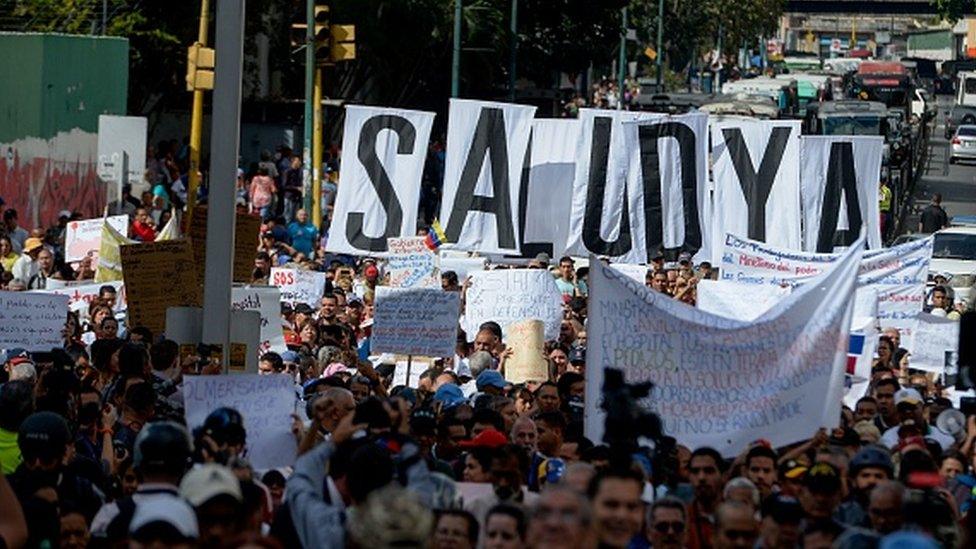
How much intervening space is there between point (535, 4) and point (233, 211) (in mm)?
37076

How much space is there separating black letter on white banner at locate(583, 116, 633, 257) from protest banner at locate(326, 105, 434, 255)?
1.33 m

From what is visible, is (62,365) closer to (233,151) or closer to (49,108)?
(233,151)

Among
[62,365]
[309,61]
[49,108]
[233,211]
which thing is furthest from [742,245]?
[49,108]

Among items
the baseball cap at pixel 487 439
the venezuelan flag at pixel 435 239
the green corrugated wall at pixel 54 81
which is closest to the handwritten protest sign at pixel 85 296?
the venezuelan flag at pixel 435 239

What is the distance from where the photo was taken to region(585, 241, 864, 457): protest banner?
37.3 feet

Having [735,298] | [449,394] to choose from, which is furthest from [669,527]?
[735,298]

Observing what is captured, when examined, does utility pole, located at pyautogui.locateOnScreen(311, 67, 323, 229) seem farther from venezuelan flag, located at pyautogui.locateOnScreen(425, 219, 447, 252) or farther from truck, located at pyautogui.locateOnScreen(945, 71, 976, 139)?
truck, located at pyautogui.locateOnScreen(945, 71, 976, 139)

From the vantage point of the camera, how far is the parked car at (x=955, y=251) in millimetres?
29422

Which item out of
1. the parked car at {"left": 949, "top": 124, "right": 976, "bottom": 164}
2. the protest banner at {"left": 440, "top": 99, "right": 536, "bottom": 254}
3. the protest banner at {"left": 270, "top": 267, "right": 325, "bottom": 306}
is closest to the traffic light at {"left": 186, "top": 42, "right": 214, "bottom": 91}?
the protest banner at {"left": 270, "top": 267, "right": 325, "bottom": 306}

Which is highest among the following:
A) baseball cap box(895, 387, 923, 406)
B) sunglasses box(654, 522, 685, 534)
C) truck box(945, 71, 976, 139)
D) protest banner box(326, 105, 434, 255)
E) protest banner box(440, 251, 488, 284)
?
truck box(945, 71, 976, 139)

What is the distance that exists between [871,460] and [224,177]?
472cm

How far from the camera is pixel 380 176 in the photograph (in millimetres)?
20281

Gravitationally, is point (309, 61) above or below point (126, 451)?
above

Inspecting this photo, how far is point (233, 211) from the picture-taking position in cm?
1367
